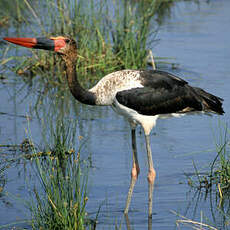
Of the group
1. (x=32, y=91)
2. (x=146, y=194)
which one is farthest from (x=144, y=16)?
(x=146, y=194)

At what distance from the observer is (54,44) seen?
242 inches

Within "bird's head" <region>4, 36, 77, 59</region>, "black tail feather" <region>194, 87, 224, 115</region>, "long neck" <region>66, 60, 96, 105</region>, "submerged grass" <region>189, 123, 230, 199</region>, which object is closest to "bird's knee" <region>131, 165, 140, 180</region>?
"submerged grass" <region>189, 123, 230, 199</region>

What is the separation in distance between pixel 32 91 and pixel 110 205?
3855mm

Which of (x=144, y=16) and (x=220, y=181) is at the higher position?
(x=144, y=16)

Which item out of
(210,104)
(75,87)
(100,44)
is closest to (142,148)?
(210,104)

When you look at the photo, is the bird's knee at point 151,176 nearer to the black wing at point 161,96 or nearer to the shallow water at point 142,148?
the shallow water at point 142,148

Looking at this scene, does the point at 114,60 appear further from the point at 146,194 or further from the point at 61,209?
the point at 61,209

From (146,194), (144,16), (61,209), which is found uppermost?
(144,16)

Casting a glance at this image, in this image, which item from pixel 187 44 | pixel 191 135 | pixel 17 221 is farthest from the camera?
pixel 187 44

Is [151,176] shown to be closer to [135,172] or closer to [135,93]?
[135,172]

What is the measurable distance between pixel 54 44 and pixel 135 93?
34.3 inches

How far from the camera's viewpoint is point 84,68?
382 inches

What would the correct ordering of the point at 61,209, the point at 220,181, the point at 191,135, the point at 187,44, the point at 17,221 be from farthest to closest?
the point at 187,44
the point at 191,135
the point at 220,181
the point at 17,221
the point at 61,209

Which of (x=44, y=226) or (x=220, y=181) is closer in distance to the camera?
(x=44, y=226)
